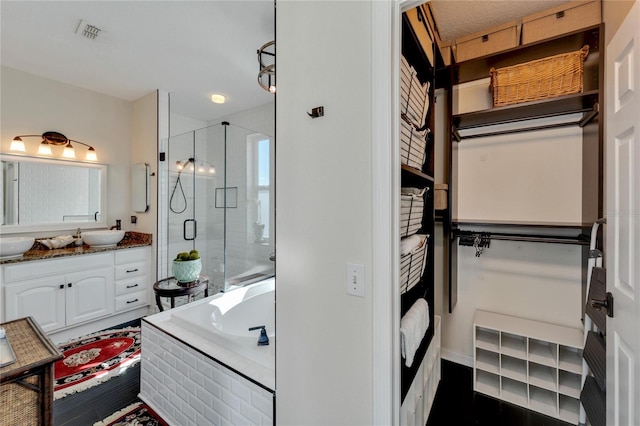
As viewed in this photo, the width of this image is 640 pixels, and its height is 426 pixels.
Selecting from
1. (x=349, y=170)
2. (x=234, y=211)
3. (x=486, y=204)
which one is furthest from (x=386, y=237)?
(x=234, y=211)

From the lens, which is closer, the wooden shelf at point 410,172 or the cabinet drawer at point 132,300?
the wooden shelf at point 410,172

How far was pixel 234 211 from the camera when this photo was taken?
3330mm

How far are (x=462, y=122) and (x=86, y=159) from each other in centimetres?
402

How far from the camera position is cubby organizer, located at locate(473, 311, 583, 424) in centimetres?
178

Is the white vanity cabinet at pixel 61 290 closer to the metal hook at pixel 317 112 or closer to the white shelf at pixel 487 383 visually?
the metal hook at pixel 317 112

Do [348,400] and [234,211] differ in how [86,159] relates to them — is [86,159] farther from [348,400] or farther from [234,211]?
[348,400]

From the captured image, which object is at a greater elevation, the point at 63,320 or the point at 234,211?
the point at 234,211

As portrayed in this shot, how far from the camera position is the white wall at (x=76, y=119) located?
2748 millimetres

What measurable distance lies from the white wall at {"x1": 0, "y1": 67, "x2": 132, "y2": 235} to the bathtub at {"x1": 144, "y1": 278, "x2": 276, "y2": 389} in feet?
7.46

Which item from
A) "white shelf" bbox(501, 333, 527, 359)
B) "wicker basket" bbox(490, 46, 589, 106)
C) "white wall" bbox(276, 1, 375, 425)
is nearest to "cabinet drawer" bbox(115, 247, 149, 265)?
"white wall" bbox(276, 1, 375, 425)

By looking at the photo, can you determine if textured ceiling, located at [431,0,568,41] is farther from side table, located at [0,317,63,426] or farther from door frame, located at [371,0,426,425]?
side table, located at [0,317,63,426]

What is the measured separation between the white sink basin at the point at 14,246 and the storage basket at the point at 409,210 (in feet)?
11.1

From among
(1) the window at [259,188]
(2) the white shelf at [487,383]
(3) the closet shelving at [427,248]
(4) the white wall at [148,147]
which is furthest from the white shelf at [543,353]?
(4) the white wall at [148,147]

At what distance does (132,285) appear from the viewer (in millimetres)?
3230
